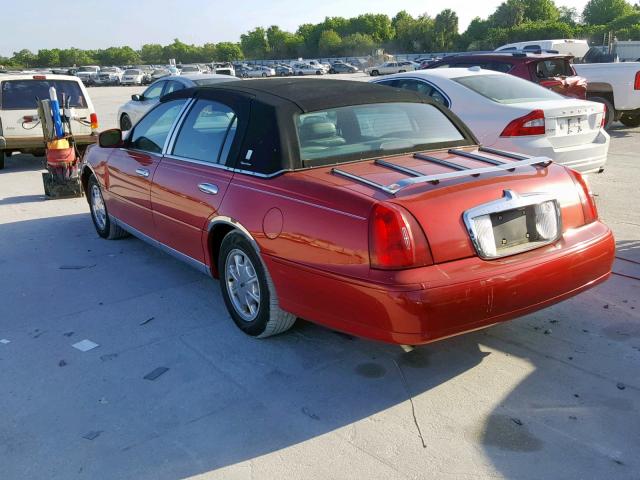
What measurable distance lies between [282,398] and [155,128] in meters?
2.92

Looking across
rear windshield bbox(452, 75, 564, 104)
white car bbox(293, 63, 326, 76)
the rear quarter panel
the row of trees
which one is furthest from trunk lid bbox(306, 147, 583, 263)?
the row of trees

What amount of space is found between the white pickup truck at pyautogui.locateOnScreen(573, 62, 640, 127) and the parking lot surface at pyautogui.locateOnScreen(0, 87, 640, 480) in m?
8.38

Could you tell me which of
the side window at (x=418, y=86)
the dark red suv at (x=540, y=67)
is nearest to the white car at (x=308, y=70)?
the dark red suv at (x=540, y=67)

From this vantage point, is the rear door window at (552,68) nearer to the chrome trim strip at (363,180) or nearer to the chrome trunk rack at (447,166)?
the chrome trunk rack at (447,166)

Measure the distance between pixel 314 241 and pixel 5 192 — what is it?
296 inches

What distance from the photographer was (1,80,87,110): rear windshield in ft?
35.9

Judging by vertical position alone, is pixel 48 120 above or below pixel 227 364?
above

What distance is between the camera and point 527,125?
6.75 metres

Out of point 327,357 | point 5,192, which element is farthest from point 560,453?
point 5,192

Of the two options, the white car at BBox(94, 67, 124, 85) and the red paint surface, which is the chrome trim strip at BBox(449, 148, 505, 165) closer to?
the red paint surface

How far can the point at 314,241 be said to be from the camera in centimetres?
335

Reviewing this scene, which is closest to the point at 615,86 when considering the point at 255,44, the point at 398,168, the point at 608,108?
the point at 608,108

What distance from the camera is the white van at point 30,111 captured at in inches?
425

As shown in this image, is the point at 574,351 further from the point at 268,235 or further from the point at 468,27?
the point at 468,27
